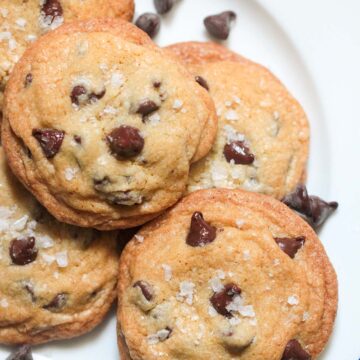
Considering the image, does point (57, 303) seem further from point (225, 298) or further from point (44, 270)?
point (225, 298)

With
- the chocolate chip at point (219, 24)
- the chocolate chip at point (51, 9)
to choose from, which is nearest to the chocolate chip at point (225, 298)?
the chocolate chip at point (219, 24)


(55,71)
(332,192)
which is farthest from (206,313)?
(55,71)

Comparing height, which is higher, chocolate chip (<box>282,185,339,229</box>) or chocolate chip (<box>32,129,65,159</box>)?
chocolate chip (<box>282,185,339,229</box>)

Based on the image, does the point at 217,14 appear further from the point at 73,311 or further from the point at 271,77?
the point at 73,311

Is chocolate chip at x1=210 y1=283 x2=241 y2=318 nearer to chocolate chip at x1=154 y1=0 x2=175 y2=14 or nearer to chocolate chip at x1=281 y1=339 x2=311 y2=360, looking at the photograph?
chocolate chip at x1=281 y1=339 x2=311 y2=360

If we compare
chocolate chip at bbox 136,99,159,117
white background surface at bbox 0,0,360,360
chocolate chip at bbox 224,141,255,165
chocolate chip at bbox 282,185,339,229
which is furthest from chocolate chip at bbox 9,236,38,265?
chocolate chip at bbox 282,185,339,229

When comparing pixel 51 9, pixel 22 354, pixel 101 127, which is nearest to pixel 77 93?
pixel 101 127

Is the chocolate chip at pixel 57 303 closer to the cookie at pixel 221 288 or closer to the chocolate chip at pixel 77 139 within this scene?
the cookie at pixel 221 288
